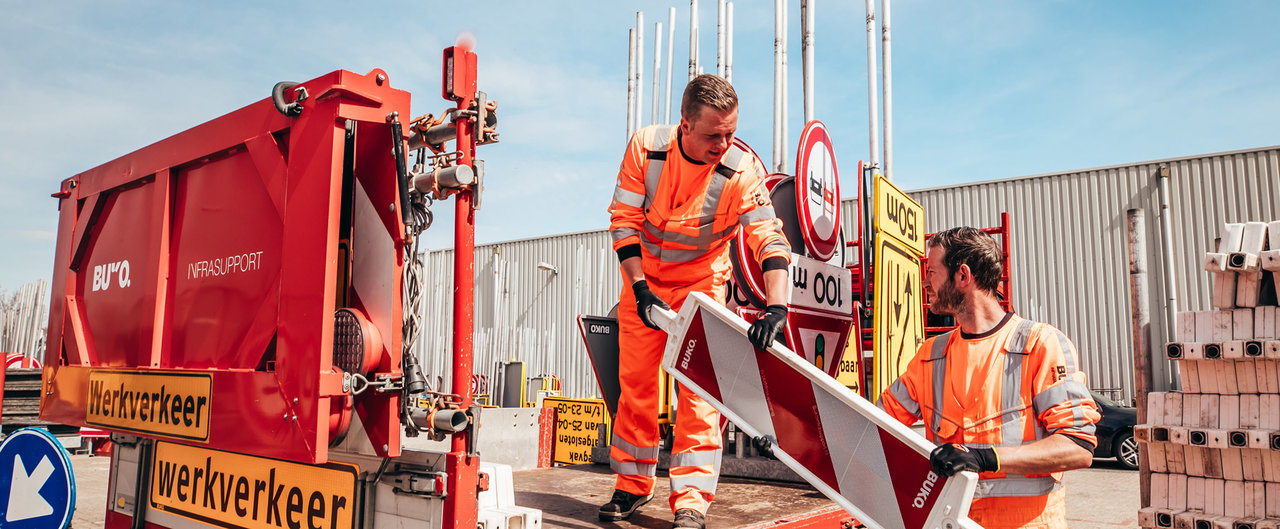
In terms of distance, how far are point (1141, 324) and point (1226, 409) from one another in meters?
0.69

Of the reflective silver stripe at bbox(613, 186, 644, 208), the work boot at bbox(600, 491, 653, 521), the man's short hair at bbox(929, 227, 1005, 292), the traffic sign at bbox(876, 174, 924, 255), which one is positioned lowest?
the work boot at bbox(600, 491, 653, 521)

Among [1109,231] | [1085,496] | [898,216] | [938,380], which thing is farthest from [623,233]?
[1109,231]

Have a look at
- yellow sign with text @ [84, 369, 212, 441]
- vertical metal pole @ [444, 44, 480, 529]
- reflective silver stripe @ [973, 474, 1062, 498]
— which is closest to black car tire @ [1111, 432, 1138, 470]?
reflective silver stripe @ [973, 474, 1062, 498]

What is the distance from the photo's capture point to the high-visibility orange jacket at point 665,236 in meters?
A: 3.53

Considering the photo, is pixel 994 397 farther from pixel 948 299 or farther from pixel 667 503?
pixel 667 503

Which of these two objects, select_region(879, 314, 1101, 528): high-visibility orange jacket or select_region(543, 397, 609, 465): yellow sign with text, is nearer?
select_region(879, 314, 1101, 528): high-visibility orange jacket

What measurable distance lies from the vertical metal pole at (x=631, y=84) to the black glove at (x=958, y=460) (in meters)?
10.6

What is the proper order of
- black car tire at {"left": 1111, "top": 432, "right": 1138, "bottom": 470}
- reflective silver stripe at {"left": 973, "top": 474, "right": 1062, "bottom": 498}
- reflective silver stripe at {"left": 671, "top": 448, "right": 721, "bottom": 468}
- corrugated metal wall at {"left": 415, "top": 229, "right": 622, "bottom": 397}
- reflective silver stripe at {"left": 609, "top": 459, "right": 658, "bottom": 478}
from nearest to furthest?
reflective silver stripe at {"left": 973, "top": 474, "right": 1062, "bottom": 498}, reflective silver stripe at {"left": 671, "top": 448, "right": 721, "bottom": 468}, reflective silver stripe at {"left": 609, "top": 459, "right": 658, "bottom": 478}, black car tire at {"left": 1111, "top": 432, "right": 1138, "bottom": 470}, corrugated metal wall at {"left": 415, "top": 229, "right": 622, "bottom": 397}

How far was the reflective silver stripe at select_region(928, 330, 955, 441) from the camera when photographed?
98.0 inches

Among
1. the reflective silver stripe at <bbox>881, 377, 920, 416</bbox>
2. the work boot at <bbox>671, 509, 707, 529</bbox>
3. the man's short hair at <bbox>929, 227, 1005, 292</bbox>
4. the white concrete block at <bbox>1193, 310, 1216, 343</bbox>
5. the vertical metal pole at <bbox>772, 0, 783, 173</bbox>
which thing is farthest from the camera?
the vertical metal pole at <bbox>772, 0, 783, 173</bbox>

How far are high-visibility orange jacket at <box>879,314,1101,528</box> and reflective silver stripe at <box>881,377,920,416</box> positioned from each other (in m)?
0.13

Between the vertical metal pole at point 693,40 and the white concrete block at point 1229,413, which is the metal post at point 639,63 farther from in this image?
the white concrete block at point 1229,413

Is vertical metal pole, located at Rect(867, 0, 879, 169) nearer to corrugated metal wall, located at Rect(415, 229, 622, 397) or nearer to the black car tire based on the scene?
the black car tire

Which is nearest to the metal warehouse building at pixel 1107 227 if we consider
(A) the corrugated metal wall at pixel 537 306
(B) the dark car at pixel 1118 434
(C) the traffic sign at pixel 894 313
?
(B) the dark car at pixel 1118 434
